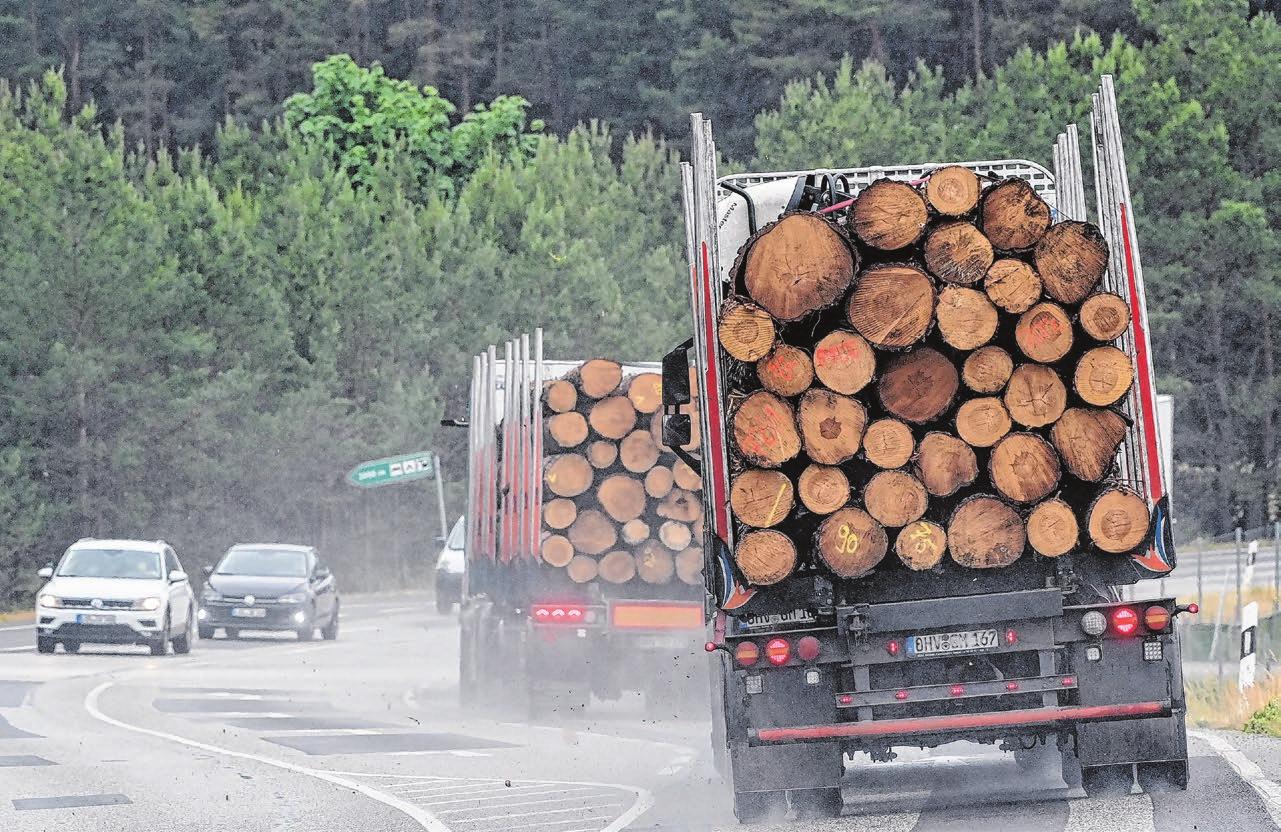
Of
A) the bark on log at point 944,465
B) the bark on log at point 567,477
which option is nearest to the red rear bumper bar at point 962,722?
the bark on log at point 944,465

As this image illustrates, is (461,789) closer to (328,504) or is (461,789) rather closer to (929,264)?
(929,264)

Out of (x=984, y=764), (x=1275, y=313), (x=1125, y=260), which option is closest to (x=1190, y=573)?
(x=1275, y=313)

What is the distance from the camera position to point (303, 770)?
15.6 m

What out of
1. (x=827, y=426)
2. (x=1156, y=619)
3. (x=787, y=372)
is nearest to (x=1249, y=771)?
(x=1156, y=619)

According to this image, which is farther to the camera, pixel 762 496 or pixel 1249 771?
pixel 1249 771

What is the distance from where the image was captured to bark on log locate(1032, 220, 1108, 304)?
11555mm

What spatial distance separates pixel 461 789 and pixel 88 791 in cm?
215

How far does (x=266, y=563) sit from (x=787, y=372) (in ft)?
79.5

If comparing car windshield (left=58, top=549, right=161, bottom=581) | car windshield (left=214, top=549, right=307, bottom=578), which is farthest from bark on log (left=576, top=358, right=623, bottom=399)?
car windshield (left=214, top=549, right=307, bottom=578)

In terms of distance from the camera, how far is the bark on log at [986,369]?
11508 mm

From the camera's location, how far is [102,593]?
29625 mm

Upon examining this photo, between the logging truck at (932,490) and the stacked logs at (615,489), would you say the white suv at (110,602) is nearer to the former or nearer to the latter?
the stacked logs at (615,489)

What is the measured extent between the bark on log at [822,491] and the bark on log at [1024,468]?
71 centimetres

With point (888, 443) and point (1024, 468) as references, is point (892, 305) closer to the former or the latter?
point (888, 443)
